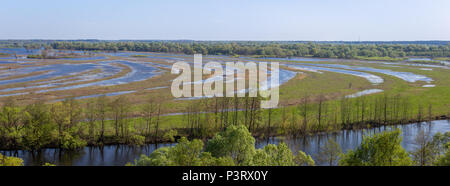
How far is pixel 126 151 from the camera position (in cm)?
3091

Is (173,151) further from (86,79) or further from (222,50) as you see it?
(222,50)

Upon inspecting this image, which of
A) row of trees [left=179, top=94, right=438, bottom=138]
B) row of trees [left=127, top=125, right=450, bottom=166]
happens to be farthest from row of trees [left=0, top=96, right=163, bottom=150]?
row of trees [left=127, top=125, right=450, bottom=166]

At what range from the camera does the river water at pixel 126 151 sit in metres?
28.4

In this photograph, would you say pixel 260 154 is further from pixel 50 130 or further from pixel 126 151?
pixel 50 130

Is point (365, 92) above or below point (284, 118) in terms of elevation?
above

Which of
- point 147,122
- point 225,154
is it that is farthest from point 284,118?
point 225,154

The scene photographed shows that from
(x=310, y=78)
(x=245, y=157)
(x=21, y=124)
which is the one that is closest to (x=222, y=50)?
(x=310, y=78)

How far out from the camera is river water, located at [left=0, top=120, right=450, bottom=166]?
28.4 metres

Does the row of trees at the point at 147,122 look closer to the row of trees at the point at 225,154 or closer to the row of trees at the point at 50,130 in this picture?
the row of trees at the point at 50,130

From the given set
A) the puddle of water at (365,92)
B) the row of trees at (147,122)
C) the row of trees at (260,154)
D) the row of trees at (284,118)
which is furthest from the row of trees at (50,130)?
the puddle of water at (365,92)

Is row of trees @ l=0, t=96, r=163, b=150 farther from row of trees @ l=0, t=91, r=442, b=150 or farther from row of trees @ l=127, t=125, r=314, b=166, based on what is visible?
row of trees @ l=127, t=125, r=314, b=166

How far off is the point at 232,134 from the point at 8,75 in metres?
71.6

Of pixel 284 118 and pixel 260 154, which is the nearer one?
pixel 260 154

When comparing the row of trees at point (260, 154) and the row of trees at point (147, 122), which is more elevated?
the row of trees at point (260, 154)
